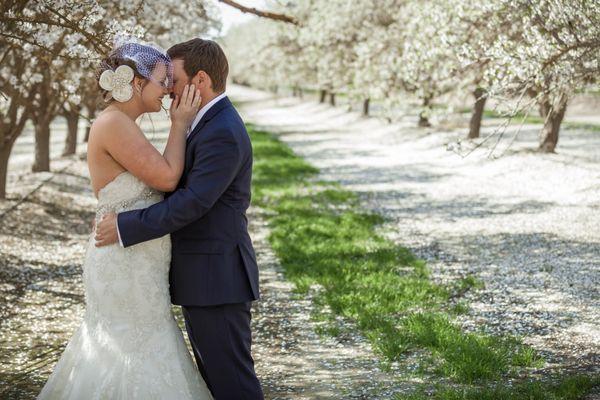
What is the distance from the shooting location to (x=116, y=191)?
3.89m

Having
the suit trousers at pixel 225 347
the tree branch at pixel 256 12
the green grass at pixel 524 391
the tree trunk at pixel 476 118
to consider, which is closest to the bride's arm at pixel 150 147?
the suit trousers at pixel 225 347

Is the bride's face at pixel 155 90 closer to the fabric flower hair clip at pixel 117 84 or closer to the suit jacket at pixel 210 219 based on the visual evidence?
the fabric flower hair clip at pixel 117 84

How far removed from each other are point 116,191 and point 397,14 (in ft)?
69.4

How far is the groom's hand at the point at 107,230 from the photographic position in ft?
12.4

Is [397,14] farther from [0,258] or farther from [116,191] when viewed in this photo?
[116,191]

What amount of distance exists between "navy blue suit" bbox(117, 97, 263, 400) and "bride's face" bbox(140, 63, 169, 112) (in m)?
0.26

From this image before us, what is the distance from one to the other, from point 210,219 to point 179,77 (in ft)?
2.42

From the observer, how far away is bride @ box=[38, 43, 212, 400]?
375cm

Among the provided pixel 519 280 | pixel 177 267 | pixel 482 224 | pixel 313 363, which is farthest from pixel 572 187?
pixel 177 267

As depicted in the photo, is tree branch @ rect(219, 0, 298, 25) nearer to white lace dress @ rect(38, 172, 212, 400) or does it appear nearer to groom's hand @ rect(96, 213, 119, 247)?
white lace dress @ rect(38, 172, 212, 400)

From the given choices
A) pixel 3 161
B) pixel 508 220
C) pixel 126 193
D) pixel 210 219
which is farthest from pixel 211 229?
pixel 3 161

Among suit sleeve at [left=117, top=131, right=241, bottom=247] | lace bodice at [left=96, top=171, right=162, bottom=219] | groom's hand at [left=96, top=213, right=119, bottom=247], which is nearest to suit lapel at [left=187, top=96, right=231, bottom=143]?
suit sleeve at [left=117, top=131, right=241, bottom=247]

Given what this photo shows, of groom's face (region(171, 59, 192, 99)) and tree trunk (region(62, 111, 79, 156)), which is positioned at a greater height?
groom's face (region(171, 59, 192, 99))

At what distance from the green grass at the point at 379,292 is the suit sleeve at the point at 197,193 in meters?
2.62
